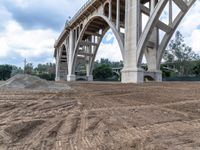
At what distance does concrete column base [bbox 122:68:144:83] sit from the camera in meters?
17.4

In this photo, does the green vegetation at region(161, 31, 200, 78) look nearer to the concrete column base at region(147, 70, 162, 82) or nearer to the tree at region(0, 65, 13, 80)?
the concrete column base at region(147, 70, 162, 82)

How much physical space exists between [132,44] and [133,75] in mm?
2744

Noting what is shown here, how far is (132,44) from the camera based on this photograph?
725 inches

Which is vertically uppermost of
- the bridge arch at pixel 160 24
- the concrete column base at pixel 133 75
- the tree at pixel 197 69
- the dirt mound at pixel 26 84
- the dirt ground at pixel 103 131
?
the bridge arch at pixel 160 24

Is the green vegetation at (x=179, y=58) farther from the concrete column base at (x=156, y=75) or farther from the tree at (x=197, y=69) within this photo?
the concrete column base at (x=156, y=75)

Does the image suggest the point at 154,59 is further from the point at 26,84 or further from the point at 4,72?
the point at 4,72

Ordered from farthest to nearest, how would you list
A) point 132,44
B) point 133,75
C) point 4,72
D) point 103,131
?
point 4,72 → point 132,44 → point 133,75 → point 103,131

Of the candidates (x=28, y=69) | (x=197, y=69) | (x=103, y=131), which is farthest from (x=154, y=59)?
(x=28, y=69)

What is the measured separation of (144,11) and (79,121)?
1729 centimetres

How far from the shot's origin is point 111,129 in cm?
322

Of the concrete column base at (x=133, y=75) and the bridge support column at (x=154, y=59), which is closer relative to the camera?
the concrete column base at (x=133, y=75)

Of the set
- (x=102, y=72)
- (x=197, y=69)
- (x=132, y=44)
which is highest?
(x=132, y=44)

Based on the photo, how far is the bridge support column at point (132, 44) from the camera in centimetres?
1766

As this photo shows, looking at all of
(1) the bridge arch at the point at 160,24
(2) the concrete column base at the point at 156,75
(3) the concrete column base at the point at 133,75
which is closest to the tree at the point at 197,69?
(2) the concrete column base at the point at 156,75
